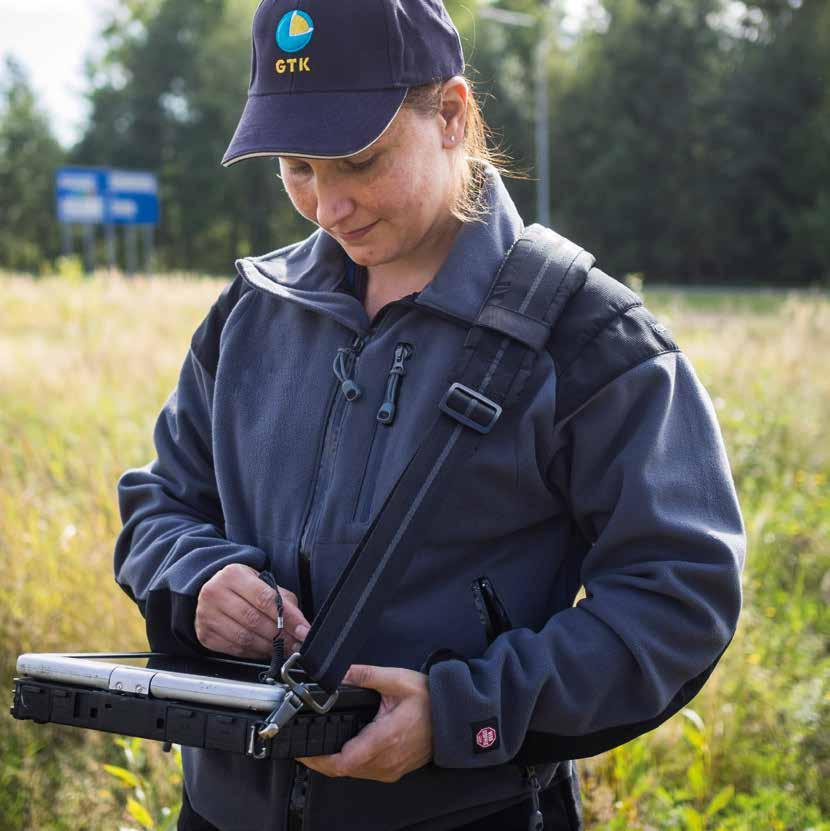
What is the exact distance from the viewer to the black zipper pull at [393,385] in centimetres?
156

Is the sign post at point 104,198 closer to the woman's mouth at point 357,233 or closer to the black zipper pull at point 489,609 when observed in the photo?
the woman's mouth at point 357,233

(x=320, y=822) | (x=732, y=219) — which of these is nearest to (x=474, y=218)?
(x=320, y=822)

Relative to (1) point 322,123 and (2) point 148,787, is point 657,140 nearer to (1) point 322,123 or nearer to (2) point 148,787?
(2) point 148,787

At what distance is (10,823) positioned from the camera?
10.0 ft

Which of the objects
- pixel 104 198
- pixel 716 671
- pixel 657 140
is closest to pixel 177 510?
pixel 716 671

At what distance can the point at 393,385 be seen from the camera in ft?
5.13

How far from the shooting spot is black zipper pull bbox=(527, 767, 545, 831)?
5.23ft

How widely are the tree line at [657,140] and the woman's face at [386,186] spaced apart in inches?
1351

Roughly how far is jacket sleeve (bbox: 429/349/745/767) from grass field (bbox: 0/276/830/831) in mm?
1315

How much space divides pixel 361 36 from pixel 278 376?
0.54 metres

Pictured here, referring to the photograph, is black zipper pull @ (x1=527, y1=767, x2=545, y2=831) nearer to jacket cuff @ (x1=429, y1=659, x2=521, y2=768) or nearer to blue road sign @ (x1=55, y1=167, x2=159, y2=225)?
jacket cuff @ (x1=429, y1=659, x2=521, y2=768)

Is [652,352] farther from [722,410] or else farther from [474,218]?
[722,410]

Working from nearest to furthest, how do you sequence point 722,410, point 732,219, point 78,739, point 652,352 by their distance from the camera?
point 652,352 → point 78,739 → point 722,410 → point 732,219

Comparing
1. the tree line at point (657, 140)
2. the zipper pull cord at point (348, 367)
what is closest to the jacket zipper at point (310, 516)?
the zipper pull cord at point (348, 367)
